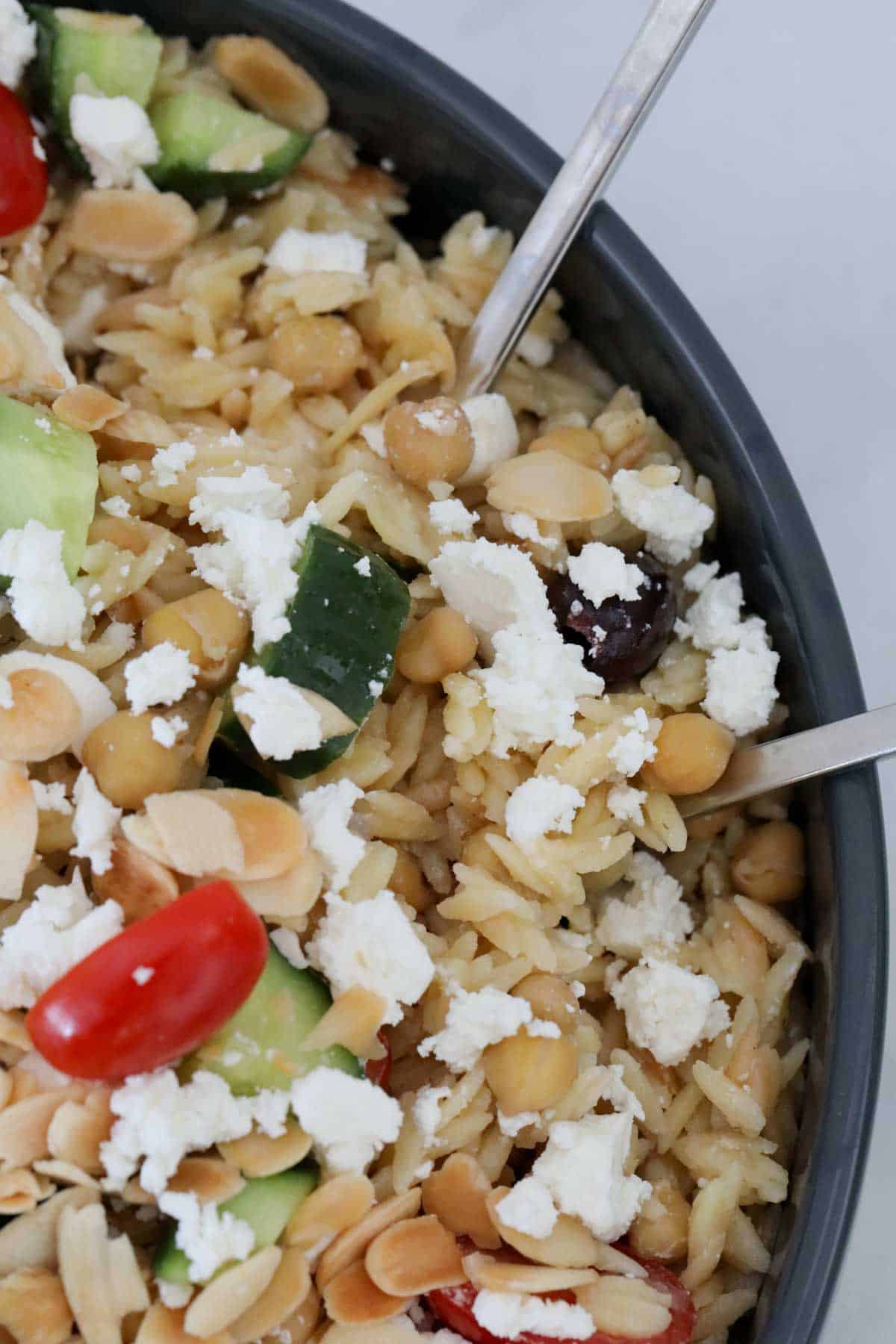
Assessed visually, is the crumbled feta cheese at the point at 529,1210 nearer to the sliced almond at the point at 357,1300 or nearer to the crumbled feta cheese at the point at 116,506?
the sliced almond at the point at 357,1300

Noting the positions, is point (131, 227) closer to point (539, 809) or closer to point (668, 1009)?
point (539, 809)

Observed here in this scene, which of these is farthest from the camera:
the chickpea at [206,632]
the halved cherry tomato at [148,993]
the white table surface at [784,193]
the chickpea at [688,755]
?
the white table surface at [784,193]

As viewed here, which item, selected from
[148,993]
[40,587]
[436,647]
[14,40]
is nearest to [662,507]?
[436,647]

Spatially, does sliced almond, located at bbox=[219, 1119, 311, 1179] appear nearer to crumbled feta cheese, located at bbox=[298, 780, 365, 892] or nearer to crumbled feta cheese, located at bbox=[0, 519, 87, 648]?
crumbled feta cheese, located at bbox=[298, 780, 365, 892]

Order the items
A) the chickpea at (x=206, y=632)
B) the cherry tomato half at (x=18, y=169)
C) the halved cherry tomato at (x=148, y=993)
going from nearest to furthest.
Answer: the halved cherry tomato at (x=148, y=993) < the chickpea at (x=206, y=632) < the cherry tomato half at (x=18, y=169)

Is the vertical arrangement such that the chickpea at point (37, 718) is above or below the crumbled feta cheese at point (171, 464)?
below

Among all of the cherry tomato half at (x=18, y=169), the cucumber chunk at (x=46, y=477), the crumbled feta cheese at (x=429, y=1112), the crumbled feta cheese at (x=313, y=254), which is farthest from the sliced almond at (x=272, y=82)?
the crumbled feta cheese at (x=429, y=1112)
